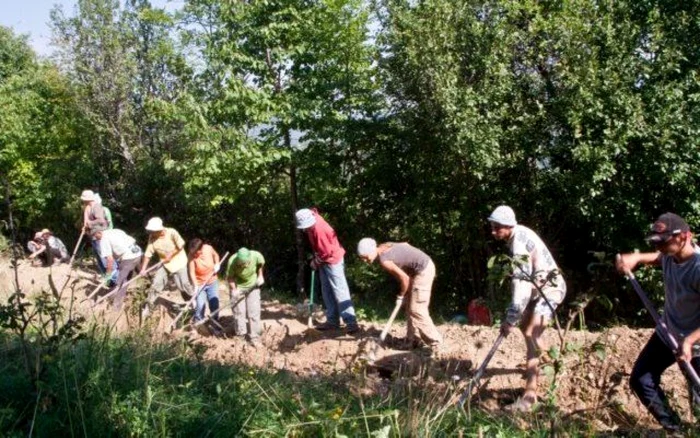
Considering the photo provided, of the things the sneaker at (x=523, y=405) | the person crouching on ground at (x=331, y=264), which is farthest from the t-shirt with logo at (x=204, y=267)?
the sneaker at (x=523, y=405)

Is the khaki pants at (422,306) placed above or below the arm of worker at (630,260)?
below

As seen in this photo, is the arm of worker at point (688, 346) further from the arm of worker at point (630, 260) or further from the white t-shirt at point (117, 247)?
the white t-shirt at point (117, 247)

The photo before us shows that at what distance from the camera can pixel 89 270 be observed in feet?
44.3

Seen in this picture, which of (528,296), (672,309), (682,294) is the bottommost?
(528,296)

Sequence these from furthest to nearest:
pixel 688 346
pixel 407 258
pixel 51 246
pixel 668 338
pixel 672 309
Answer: pixel 51 246, pixel 407 258, pixel 672 309, pixel 668 338, pixel 688 346

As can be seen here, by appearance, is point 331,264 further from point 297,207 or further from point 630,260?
point 297,207

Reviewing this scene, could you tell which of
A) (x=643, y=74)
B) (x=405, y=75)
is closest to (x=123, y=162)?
(x=405, y=75)

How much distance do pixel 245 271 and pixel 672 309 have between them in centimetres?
494

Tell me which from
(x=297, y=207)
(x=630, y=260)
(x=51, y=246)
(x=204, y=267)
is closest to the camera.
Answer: (x=630, y=260)

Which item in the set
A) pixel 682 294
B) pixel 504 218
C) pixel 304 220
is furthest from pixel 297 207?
pixel 682 294

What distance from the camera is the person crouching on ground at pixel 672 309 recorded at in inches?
157

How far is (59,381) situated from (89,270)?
33.4 ft

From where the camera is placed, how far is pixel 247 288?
802cm

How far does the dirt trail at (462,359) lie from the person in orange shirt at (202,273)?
1.39 ft
